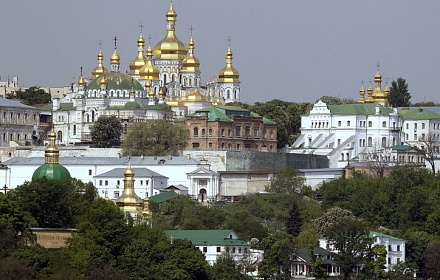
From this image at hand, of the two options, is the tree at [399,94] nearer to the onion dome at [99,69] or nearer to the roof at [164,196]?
the onion dome at [99,69]

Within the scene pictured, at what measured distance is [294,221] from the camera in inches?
3383

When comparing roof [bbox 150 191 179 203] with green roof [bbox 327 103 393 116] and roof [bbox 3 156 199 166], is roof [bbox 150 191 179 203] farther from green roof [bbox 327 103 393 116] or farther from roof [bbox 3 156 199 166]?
green roof [bbox 327 103 393 116]

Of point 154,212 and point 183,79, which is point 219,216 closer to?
point 154,212

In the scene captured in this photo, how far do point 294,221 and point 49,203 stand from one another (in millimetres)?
16622

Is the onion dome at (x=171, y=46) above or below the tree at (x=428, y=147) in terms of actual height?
above

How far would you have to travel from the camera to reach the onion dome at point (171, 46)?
125812mm

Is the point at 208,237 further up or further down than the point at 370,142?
further down

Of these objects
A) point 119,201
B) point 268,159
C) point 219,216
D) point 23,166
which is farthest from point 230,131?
point 119,201

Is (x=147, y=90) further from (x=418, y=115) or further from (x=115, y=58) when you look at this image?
(x=418, y=115)

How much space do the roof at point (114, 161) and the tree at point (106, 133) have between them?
20.9 feet

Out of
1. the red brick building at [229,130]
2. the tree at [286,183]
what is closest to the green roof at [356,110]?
the red brick building at [229,130]

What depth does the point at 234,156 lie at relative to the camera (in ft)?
326

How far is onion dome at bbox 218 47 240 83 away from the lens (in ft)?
408

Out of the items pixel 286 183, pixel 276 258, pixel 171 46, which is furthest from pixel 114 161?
pixel 171 46
